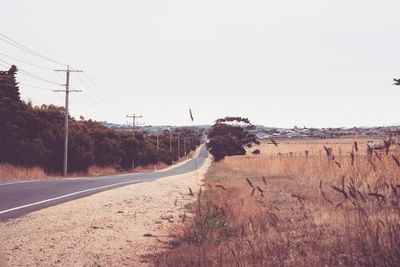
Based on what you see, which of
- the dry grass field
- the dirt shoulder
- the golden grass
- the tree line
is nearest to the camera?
the dry grass field

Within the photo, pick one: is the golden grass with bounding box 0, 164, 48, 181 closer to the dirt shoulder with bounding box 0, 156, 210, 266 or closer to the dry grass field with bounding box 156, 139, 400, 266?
the dirt shoulder with bounding box 0, 156, 210, 266

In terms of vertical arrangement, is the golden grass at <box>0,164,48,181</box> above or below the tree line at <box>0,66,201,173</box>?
below

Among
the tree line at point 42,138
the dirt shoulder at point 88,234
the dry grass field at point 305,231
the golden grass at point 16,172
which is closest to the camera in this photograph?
the dry grass field at point 305,231

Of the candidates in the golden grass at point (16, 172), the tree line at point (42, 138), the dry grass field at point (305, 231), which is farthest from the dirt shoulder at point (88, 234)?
the golden grass at point (16, 172)

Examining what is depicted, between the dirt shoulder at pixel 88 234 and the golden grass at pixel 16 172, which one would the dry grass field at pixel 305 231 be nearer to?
the dirt shoulder at pixel 88 234

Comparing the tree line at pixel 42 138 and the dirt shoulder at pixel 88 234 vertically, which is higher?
the tree line at pixel 42 138

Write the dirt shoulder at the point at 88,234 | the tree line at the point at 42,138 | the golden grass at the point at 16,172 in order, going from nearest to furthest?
the dirt shoulder at the point at 88,234 < the golden grass at the point at 16,172 < the tree line at the point at 42,138

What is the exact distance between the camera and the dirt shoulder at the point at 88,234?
620 centimetres

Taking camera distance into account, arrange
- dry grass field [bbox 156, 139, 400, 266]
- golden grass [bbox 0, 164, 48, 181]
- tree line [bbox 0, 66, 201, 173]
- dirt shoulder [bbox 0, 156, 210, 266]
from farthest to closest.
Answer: tree line [bbox 0, 66, 201, 173] → golden grass [bbox 0, 164, 48, 181] → dirt shoulder [bbox 0, 156, 210, 266] → dry grass field [bbox 156, 139, 400, 266]

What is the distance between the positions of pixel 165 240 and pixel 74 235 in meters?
1.52

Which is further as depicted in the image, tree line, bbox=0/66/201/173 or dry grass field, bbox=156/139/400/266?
tree line, bbox=0/66/201/173

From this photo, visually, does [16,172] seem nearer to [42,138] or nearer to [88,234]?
[42,138]

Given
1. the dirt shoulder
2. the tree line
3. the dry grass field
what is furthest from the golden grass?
the dry grass field

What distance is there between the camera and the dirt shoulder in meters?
6.20
